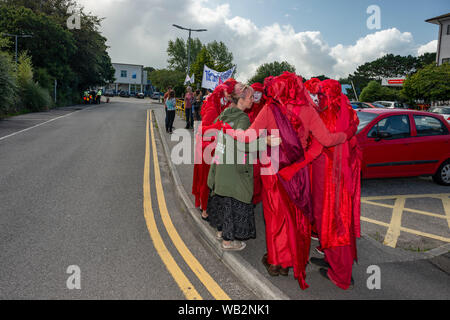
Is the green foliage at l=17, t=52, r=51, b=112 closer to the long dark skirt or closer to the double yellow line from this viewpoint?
the double yellow line

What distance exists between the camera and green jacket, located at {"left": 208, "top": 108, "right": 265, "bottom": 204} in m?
3.76

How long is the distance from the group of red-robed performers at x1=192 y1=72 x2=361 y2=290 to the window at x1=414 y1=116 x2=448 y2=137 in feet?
16.3

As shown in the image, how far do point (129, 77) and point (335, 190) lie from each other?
10281 centimetres

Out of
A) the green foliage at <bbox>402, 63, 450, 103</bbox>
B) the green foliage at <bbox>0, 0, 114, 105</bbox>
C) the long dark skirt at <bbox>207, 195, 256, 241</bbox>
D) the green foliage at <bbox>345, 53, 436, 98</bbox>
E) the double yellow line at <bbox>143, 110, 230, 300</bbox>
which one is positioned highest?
the green foliage at <bbox>345, 53, 436, 98</bbox>

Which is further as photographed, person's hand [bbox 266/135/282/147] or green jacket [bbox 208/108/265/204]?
green jacket [bbox 208/108/265/204]

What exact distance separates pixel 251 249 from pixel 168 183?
3724mm

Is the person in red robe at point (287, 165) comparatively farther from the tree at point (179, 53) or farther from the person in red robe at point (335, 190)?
the tree at point (179, 53)

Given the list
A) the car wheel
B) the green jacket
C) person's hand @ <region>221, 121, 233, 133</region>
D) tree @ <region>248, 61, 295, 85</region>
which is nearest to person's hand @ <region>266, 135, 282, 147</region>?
the green jacket

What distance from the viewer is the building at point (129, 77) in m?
98.9

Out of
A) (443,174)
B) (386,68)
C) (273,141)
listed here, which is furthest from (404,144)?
(386,68)

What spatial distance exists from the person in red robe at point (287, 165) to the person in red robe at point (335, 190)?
0.12m
